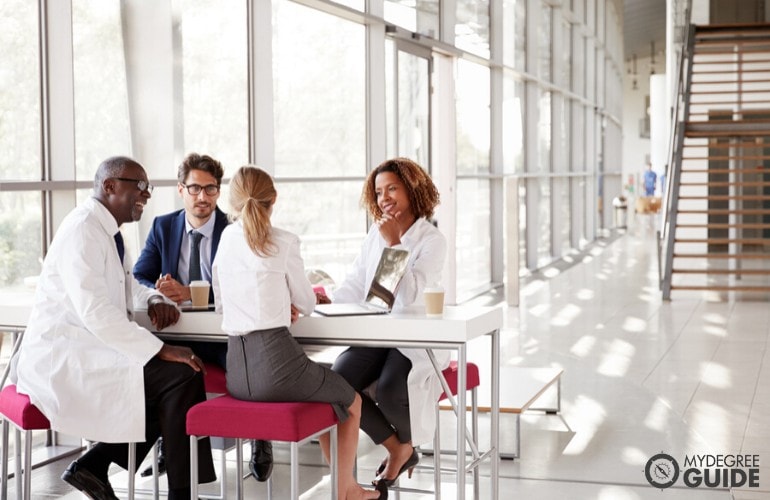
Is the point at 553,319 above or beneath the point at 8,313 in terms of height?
beneath

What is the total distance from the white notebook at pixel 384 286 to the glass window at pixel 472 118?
299 inches

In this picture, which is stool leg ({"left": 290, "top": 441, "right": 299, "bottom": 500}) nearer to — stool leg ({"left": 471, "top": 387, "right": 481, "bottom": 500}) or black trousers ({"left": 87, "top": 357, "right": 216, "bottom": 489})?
black trousers ({"left": 87, "top": 357, "right": 216, "bottom": 489})

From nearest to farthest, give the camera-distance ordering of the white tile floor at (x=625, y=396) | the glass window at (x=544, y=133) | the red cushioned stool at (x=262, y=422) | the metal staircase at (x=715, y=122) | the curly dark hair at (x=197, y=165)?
1. the red cushioned stool at (x=262, y=422)
2. the curly dark hair at (x=197, y=165)
3. the white tile floor at (x=625, y=396)
4. the metal staircase at (x=715, y=122)
5. the glass window at (x=544, y=133)

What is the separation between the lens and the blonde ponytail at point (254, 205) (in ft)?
11.4

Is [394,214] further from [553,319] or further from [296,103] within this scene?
[553,319]

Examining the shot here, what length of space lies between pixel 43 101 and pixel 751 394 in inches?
171

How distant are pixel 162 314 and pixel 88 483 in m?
0.65

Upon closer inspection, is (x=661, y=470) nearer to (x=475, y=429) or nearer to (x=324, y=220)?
(x=475, y=429)

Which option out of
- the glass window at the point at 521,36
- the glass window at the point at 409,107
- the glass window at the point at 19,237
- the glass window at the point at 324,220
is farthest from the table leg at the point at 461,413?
the glass window at the point at 521,36

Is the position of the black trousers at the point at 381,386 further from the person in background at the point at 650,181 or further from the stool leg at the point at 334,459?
the person in background at the point at 650,181

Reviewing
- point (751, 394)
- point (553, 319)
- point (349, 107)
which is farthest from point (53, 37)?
point (553, 319)

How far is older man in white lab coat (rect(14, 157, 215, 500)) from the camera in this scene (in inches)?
140

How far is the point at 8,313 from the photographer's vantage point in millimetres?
4008

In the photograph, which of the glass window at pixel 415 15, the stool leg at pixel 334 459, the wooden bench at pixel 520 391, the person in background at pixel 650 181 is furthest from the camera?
the person in background at pixel 650 181
